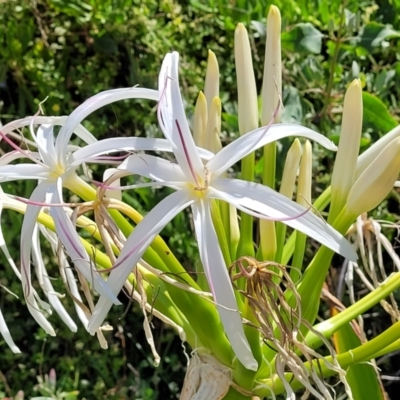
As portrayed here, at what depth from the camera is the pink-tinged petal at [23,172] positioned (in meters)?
0.49

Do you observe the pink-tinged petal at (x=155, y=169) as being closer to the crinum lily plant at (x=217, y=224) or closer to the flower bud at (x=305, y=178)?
the crinum lily plant at (x=217, y=224)

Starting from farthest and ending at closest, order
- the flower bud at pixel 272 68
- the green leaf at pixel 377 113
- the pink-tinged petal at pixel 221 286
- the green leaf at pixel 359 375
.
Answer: the green leaf at pixel 377 113
the green leaf at pixel 359 375
the flower bud at pixel 272 68
the pink-tinged petal at pixel 221 286

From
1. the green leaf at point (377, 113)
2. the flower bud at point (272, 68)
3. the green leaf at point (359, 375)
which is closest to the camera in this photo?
the flower bud at point (272, 68)

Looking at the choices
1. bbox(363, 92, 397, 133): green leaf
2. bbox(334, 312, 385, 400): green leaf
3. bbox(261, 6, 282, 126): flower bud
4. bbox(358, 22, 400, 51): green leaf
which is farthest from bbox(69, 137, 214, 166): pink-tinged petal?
bbox(358, 22, 400, 51): green leaf

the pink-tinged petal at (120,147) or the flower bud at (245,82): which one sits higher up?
the flower bud at (245,82)

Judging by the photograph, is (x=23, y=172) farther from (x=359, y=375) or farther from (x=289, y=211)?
(x=359, y=375)

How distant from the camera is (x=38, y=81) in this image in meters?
1.35

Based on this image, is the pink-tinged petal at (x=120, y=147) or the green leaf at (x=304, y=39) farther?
the green leaf at (x=304, y=39)

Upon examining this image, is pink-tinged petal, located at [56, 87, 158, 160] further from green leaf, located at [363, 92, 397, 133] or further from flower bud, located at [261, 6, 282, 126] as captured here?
green leaf, located at [363, 92, 397, 133]

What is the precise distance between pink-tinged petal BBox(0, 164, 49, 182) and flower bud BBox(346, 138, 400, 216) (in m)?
0.24

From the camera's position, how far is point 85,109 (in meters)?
0.51

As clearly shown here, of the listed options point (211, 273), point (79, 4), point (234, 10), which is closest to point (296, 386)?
point (211, 273)

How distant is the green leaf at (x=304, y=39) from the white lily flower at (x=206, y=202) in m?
0.61

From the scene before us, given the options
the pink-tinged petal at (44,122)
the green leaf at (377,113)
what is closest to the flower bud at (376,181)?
the pink-tinged petal at (44,122)
